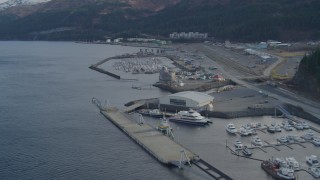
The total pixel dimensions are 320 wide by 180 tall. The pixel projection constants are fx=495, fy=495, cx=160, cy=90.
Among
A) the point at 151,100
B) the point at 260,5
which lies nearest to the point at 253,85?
the point at 151,100

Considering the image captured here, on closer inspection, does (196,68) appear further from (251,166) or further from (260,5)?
(260,5)

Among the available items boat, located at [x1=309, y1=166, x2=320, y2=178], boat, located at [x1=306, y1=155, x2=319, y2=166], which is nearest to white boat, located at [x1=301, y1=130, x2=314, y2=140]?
boat, located at [x1=306, y1=155, x2=319, y2=166]

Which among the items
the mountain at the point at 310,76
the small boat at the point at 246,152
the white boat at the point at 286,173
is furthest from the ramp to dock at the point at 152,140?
the mountain at the point at 310,76

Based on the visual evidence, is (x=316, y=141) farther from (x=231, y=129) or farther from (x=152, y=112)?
(x=152, y=112)

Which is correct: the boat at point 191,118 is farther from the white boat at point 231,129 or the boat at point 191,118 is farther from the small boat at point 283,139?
the small boat at point 283,139

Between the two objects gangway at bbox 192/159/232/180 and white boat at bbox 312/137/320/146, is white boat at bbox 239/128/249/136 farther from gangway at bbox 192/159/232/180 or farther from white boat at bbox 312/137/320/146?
gangway at bbox 192/159/232/180

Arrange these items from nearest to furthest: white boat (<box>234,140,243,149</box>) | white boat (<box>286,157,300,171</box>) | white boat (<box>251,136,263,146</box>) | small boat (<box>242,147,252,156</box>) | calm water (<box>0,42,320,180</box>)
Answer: white boat (<box>286,157,300,171</box>) < calm water (<box>0,42,320,180</box>) < small boat (<box>242,147,252,156</box>) < white boat (<box>234,140,243,149</box>) < white boat (<box>251,136,263,146</box>)
